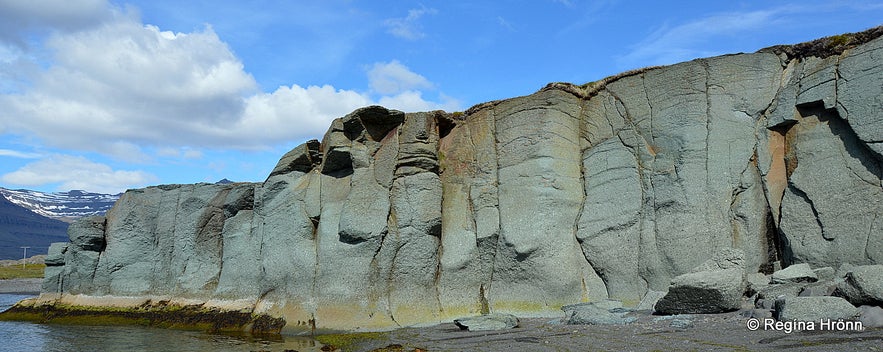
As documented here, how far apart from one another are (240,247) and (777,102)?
2393 centimetres

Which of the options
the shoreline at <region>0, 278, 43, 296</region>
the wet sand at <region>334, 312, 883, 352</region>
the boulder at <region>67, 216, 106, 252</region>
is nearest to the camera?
the wet sand at <region>334, 312, 883, 352</region>

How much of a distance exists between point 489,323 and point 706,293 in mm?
6605

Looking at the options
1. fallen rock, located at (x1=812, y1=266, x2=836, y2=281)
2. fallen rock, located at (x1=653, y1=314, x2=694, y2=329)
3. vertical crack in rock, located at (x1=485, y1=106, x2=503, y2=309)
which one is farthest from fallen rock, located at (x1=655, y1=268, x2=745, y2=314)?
vertical crack in rock, located at (x1=485, y1=106, x2=503, y2=309)

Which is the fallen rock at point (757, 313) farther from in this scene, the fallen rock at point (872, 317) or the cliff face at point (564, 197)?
the cliff face at point (564, 197)

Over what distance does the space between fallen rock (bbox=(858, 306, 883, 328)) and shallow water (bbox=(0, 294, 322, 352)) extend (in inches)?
593

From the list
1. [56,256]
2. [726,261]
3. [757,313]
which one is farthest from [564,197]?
[56,256]

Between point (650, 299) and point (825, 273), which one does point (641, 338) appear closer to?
point (650, 299)

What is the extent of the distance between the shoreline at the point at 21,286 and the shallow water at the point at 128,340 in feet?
109

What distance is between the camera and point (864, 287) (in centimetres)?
1535

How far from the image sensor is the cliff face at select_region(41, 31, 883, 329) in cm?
2166

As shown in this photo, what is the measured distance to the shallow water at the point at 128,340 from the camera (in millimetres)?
22906

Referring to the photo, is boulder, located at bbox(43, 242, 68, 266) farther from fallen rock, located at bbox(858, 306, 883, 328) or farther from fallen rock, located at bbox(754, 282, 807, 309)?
fallen rock, located at bbox(858, 306, 883, 328)

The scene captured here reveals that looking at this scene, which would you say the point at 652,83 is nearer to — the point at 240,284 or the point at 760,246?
the point at 760,246

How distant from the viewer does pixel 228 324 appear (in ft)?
94.0
